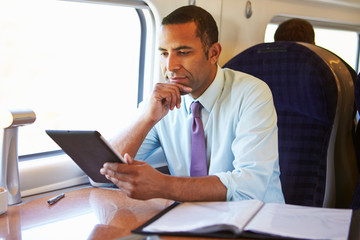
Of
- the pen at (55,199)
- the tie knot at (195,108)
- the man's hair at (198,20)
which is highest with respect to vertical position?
the man's hair at (198,20)

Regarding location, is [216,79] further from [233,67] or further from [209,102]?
[233,67]

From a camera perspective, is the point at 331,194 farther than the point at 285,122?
Yes

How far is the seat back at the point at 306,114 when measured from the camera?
1997 millimetres

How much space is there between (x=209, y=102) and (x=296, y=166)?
511 mm

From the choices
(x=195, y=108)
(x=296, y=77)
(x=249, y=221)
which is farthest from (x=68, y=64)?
(x=249, y=221)

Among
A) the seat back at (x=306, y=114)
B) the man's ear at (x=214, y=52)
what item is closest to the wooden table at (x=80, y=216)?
the man's ear at (x=214, y=52)

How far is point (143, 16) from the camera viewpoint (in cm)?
229

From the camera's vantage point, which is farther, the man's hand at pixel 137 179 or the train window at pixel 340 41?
the train window at pixel 340 41

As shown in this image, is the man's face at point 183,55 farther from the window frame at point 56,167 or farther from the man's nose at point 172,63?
the window frame at point 56,167

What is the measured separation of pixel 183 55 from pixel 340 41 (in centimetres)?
226

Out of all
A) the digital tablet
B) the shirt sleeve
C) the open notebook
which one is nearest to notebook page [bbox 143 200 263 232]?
the open notebook

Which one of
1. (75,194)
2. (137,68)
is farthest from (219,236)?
(137,68)

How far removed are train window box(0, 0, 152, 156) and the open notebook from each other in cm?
89

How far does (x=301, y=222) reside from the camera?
123cm
